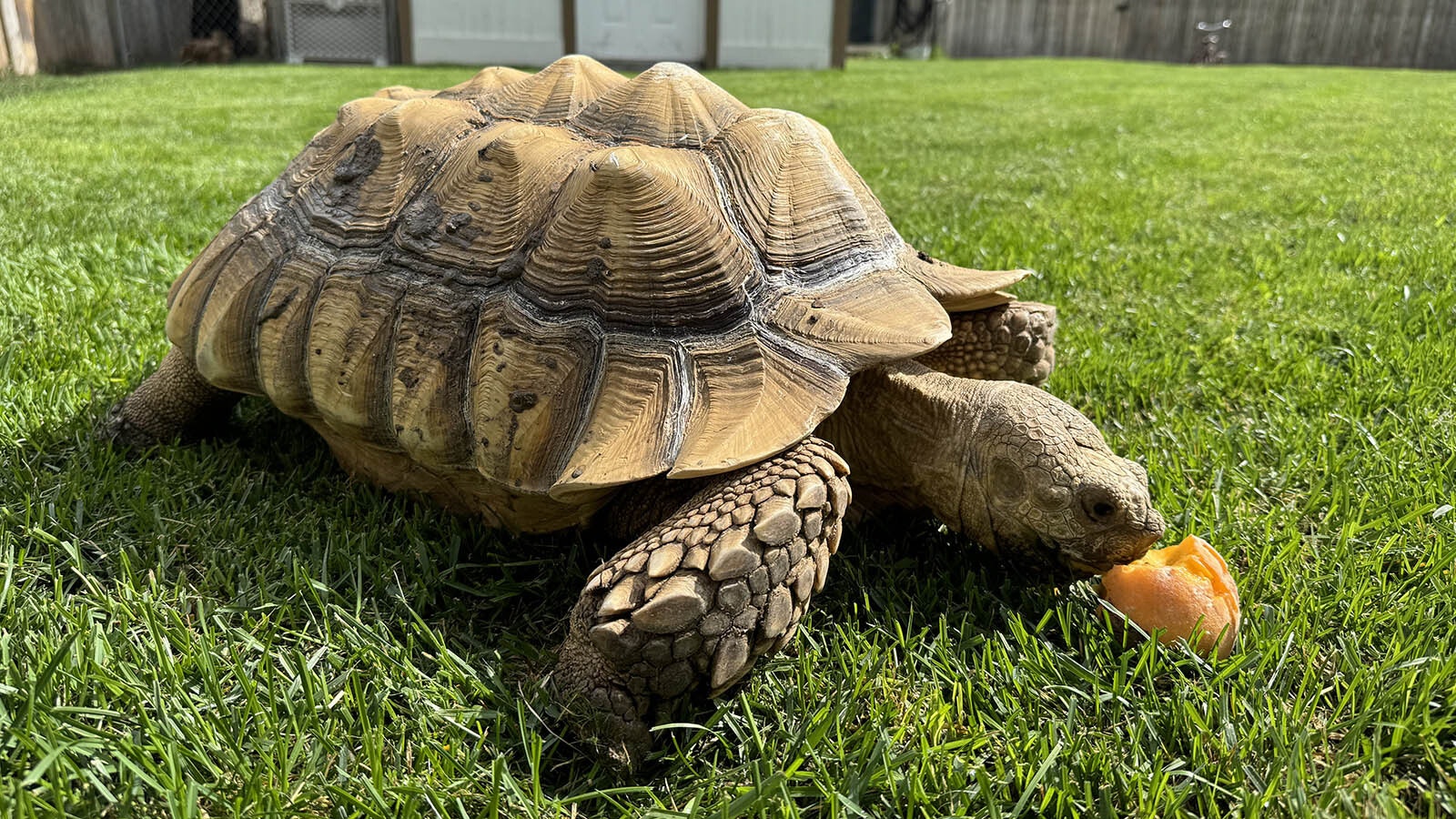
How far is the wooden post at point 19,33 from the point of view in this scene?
10648mm

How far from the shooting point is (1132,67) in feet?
57.1

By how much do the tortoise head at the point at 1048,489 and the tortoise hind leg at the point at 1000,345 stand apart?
0.55 m

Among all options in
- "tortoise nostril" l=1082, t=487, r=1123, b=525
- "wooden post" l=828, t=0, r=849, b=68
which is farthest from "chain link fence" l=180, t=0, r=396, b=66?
"tortoise nostril" l=1082, t=487, r=1123, b=525

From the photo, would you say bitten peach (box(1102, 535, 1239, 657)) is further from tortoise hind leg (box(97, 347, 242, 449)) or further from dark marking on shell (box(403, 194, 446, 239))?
tortoise hind leg (box(97, 347, 242, 449))

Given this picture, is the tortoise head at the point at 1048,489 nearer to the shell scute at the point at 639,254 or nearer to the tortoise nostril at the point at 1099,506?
the tortoise nostril at the point at 1099,506

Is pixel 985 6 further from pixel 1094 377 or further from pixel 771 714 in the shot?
pixel 771 714

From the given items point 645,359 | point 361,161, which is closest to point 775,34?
point 361,161

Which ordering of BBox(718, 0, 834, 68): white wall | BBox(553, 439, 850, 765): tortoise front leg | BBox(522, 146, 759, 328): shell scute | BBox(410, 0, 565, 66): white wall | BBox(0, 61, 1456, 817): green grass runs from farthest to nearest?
1. BBox(718, 0, 834, 68): white wall
2. BBox(410, 0, 565, 66): white wall
3. BBox(522, 146, 759, 328): shell scute
4. BBox(553, 439, 850, 765): tortoise front leg
5. BBox(0, 61, 1456, 817): green grass

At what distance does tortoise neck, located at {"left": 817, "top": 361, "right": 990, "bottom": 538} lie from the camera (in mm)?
1920

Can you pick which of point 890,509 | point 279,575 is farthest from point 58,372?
point 890,509

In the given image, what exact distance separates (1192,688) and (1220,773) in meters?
0.18

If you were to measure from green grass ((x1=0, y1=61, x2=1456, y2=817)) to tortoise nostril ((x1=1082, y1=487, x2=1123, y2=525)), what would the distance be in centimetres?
20

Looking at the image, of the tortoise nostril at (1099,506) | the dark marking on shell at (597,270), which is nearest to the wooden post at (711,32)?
the dark marking on shell at (597,270)

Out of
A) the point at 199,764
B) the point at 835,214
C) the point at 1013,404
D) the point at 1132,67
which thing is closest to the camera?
the point at 199,764
